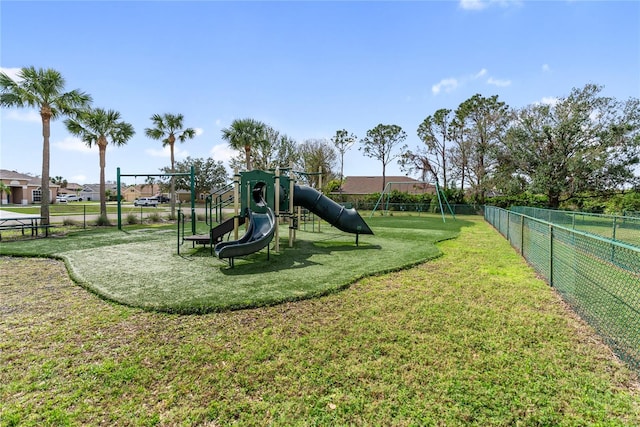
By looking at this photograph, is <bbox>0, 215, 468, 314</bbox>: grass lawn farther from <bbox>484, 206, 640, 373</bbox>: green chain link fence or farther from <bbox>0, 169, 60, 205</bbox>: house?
<bbox>0, 169, 60, 205</bbox>: house

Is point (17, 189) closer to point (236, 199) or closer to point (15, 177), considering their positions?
point (15, 177)

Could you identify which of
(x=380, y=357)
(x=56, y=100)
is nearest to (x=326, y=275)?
(x=380, y=357)


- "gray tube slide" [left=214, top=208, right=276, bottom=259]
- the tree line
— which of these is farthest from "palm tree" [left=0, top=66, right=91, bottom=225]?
"gray tube slide" [left=214, top=208, right=276, bottom=259]

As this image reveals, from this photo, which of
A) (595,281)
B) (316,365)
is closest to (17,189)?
(316,365)

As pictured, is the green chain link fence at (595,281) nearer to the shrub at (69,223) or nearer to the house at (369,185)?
the shrub at (69,223)

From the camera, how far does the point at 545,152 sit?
949 inches

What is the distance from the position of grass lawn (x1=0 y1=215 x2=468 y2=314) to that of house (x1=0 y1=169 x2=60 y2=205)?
48.9 metres

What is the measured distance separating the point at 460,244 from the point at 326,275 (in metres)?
6.33

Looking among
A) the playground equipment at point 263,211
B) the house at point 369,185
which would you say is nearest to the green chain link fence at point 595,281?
the playground equipment at point 263,211

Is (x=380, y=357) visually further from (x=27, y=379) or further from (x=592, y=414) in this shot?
(x=27, y=379)

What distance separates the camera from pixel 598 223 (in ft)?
40.7

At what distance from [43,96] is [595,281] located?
65.2 ft

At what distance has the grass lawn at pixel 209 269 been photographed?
4.79 metres

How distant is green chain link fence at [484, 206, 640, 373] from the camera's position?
339 cm
